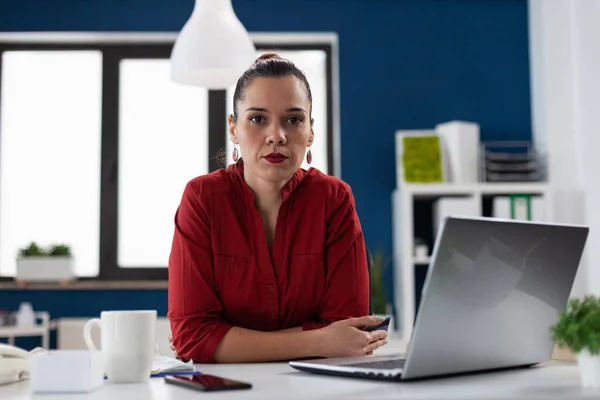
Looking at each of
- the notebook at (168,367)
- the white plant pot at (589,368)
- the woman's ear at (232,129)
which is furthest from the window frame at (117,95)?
the white plant pot at (589,368)

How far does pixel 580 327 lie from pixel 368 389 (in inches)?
10.8

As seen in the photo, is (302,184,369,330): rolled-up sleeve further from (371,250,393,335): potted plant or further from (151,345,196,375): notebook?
(371,250,393,335): potted plant

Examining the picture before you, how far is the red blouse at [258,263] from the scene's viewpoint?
166cm

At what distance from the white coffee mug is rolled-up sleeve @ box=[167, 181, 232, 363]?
17.4 inches

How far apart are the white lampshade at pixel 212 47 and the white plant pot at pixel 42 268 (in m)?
1.90

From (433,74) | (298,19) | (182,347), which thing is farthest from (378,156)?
(182,347)

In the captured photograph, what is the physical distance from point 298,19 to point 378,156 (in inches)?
36.2

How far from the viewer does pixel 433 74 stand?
4414 mm

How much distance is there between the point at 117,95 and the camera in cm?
449

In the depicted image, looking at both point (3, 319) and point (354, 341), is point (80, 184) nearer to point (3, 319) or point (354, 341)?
point (3, 319)

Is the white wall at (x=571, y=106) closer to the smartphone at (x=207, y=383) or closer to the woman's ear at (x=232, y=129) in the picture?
the woman's ear at (x=232, y=129)

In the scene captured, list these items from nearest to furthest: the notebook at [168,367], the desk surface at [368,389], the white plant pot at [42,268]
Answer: the desk surface at [368,389], the notebook at [168,367], the white plant pot at [42,268]

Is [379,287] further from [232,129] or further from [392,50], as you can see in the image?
[232,129]

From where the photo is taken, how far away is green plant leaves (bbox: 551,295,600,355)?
3.08 feet
